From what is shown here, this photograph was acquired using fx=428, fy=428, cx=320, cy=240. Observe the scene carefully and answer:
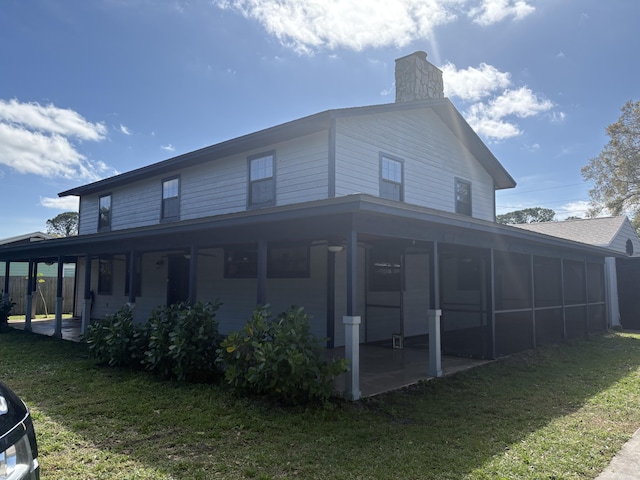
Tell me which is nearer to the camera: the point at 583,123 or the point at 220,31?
the point at 220,31

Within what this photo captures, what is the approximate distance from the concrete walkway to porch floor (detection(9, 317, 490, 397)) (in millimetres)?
2725

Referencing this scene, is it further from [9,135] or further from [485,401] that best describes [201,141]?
[9,135]

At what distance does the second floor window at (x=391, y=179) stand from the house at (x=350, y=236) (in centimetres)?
4

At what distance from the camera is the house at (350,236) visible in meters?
6.83

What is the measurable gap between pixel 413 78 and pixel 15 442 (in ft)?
36.6

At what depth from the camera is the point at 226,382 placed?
611 cm

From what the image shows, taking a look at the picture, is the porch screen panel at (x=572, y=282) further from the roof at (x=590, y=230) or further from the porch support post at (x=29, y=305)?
the porch support post at (x=29, y=305)

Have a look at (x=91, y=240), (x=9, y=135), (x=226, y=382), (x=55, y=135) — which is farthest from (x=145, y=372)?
(x=9, y=135)

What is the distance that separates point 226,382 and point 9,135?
23.4m

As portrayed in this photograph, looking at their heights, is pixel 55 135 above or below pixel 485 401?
above

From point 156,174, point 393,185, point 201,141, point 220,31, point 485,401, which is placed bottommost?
point 485,401

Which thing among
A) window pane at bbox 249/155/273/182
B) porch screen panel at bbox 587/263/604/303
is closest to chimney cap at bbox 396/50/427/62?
window pane at bbox 249/155/273/182

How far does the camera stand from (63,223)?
57.2 metres

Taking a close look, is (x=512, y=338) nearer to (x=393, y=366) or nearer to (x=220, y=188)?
(x=393, y=366)
